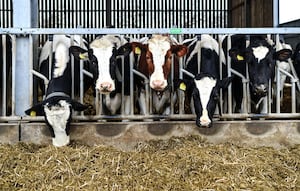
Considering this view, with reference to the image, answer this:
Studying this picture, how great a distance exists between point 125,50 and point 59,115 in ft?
3.95

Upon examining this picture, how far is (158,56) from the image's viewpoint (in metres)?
6.21

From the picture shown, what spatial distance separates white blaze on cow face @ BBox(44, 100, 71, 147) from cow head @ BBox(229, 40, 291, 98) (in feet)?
7.17

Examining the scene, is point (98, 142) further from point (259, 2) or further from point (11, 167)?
point (259, 2)

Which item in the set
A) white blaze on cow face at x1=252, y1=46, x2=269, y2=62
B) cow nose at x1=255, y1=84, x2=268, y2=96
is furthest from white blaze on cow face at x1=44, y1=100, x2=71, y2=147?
white blaze on cow face at x1=252, y1=46, x2=269, y2=62

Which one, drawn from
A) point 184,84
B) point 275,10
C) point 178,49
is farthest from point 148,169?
point 275,10

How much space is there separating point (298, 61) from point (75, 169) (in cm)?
387

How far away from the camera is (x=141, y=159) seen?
535 cm

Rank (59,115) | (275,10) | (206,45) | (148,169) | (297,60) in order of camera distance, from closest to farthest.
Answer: (148,169), (59,115), (206,45), (297,60), (275,10)

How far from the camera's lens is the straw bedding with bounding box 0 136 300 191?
480 cm

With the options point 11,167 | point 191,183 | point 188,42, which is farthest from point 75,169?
point 188,42

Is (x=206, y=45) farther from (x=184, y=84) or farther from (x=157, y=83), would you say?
(x=157, y=83)

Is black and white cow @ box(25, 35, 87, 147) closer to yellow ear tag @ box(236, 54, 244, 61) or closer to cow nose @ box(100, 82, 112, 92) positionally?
cow nose @ box(100, 82, 112, 92)

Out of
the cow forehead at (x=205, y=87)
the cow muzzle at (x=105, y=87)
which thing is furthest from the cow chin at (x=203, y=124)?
the cow muzzle at (x=105, y=87)

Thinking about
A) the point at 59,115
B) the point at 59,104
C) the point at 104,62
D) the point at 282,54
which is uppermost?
the point at 282,54
